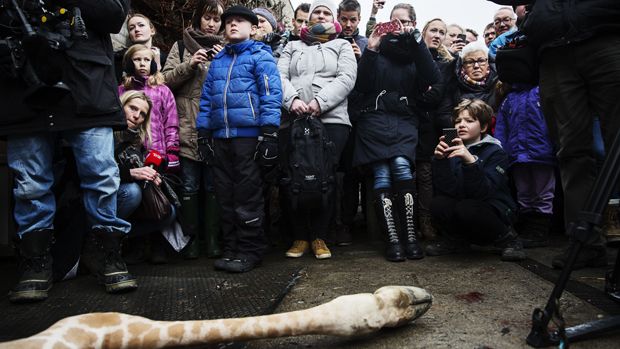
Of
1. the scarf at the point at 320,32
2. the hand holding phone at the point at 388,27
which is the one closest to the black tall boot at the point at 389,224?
the hand holding phone at the point at 388,27

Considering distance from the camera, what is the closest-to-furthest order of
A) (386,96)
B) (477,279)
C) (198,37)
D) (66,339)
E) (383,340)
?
(66,339), (383,340), (477,279), (386,96), (198,37)

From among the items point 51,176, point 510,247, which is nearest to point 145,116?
point 51,176

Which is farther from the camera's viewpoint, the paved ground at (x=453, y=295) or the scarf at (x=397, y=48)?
the scarf at (x=397, y=48)

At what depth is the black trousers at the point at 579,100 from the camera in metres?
2.31

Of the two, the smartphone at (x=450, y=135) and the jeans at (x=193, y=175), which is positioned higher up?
the smartphone at (x=450, y=135)

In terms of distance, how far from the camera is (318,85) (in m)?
3.63

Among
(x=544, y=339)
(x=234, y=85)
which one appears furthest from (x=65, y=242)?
(x=544, y=339)

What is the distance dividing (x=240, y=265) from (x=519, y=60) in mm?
1999

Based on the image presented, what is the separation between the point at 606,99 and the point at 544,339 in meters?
1.35

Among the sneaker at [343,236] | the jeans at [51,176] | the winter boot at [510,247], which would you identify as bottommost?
the sneaker at [343,236]

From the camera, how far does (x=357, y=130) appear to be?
365 cm

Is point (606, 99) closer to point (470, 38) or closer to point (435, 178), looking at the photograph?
A: point (435, 178)

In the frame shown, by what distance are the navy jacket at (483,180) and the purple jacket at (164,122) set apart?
185cm

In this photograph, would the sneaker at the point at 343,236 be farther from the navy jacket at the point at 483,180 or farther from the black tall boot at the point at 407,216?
the navy jacket at the point at 483,180
